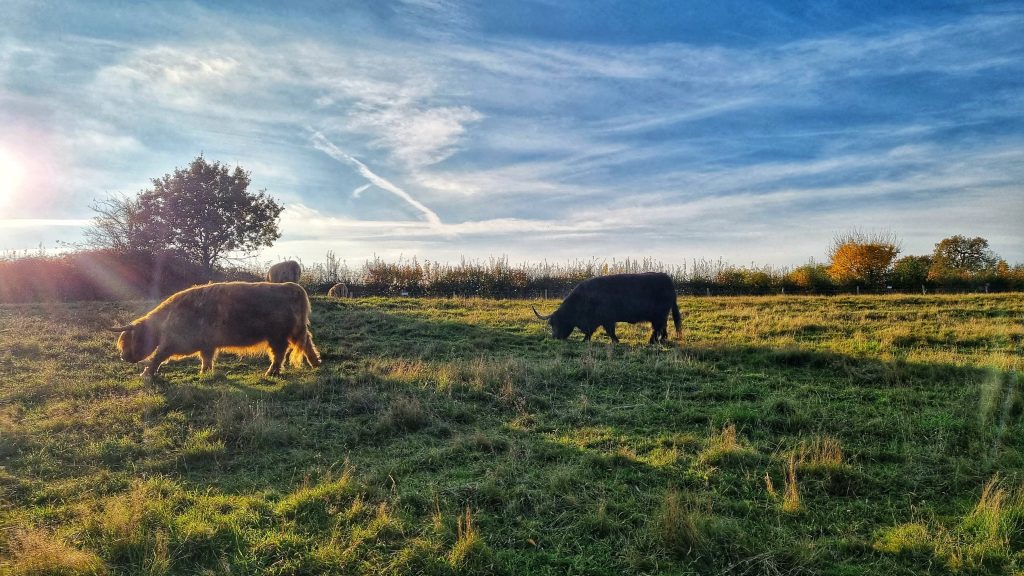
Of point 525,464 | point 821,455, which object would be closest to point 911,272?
point 821,455

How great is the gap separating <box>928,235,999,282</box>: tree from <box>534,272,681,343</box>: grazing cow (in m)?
33.0

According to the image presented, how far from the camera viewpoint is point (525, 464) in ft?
19.5

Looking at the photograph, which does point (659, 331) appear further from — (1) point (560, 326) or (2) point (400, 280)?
Result: (2) point (400, 280)

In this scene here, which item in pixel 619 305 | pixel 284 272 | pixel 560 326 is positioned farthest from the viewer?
pixel 284 272

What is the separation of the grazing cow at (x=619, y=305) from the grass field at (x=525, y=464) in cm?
313

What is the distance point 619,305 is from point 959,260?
159 feet

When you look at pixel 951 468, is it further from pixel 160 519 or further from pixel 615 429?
pixel 160 519

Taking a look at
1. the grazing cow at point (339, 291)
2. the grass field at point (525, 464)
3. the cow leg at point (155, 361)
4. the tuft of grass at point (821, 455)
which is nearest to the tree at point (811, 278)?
the grass field at point (525, 464)

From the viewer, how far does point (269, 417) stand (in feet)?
26.0

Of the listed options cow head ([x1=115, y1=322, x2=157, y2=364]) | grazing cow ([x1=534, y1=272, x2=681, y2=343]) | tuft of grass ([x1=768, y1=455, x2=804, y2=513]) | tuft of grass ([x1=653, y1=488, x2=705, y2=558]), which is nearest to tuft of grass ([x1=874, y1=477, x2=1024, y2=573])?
tuft of grass ([x1=768, y1=455, x2=804, y2=513])

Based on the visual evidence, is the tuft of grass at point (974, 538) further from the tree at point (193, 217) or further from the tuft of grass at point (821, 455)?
the tree at point (193, 217)

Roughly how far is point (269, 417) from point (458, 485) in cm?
398

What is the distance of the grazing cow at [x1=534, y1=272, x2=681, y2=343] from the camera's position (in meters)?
15.4

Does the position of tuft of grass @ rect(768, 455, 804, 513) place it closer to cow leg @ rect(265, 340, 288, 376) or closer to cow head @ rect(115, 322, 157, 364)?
cow leg @ rect(265, 340, 288, 376)
